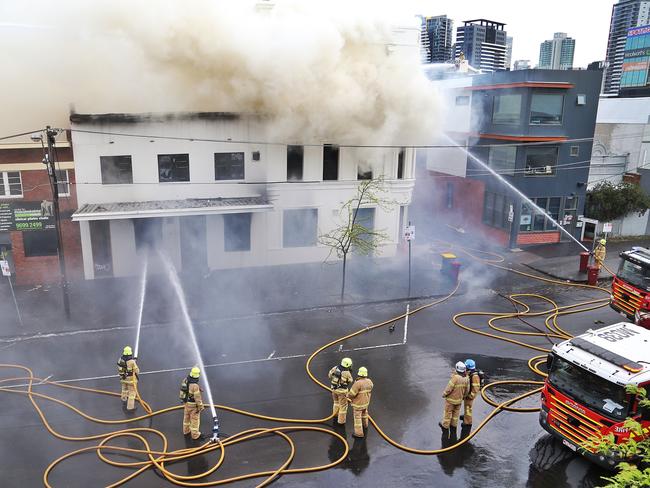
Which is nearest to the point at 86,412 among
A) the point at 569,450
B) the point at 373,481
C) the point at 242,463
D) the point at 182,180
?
the point at 242,463

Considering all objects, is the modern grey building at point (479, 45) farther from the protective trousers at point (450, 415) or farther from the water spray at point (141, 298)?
the protective trousers at point (450, 415)

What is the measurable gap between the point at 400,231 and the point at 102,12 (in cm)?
1293

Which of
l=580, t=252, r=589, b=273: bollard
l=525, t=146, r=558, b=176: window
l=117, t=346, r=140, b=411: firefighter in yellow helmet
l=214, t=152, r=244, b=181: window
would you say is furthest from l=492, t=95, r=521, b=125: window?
l=117, t=346, r=140, b=411: firefighter in yellow helmet

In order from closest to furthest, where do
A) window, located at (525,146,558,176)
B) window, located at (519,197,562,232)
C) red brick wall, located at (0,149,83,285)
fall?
red brick wall, located at (0,149,83,285) → window, located at (525,146,558,176) → window, located at (519,197,562,232)

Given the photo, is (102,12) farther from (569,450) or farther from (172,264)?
(569,450)

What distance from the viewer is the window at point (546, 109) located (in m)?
21.5

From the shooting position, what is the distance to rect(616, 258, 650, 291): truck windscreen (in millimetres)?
13602

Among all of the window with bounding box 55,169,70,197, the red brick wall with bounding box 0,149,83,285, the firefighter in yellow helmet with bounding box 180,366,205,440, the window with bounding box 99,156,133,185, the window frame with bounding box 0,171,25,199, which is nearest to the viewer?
the firefighter in yellow helmet with bounding box 180,366,205,440

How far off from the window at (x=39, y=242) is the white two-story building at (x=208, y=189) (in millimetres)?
972

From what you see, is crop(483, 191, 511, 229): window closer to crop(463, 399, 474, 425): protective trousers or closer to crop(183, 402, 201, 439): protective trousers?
crop(463, 399, 474, 425): protective trousers

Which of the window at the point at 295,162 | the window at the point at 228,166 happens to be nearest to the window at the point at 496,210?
the window at the point at 295,162

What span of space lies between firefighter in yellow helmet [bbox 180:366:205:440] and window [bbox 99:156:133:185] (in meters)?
10.7

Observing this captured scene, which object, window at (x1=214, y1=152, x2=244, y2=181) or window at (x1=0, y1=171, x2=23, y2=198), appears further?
window at (x1=214, y1=152, x2=244, y2=181)

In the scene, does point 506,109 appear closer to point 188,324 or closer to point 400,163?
point 400,163
